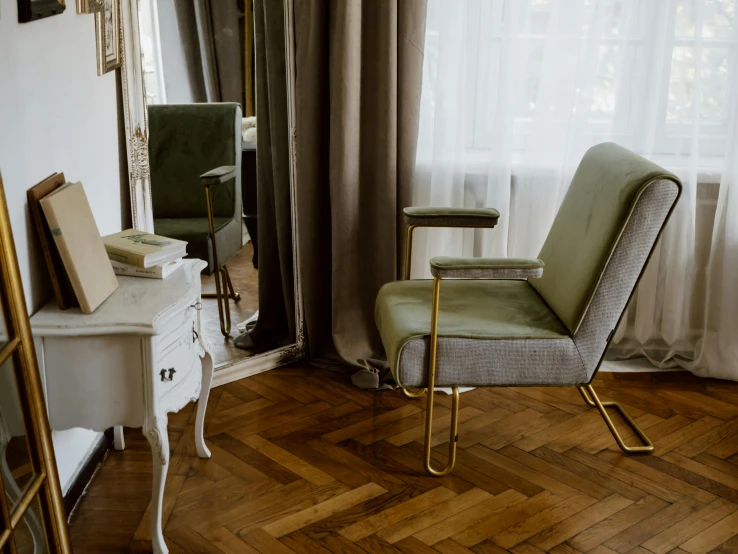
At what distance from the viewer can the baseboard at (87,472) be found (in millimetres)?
2139

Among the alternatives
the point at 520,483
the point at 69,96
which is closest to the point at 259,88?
Result: the point at 69,96

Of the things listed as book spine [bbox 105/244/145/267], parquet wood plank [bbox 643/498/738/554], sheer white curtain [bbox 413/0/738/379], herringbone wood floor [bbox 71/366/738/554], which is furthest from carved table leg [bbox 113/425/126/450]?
parquet wood plank [bbox 643/498/738/554]

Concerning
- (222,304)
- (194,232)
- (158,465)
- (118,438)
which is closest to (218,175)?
(194,232)

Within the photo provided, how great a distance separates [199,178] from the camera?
8.73ft

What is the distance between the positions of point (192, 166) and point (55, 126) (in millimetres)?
694

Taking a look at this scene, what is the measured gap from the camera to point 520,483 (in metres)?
2.31

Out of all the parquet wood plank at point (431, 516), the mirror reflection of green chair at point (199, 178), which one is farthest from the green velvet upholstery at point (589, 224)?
the mirror reflection of green chair at point (199, 178)

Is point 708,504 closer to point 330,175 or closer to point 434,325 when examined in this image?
point 434,325

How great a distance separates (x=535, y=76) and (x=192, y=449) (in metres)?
1.71

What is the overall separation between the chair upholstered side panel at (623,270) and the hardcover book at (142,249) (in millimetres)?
1076

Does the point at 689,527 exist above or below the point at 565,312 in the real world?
below

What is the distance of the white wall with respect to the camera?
1748 mm

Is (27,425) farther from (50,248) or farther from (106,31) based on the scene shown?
(106,31)

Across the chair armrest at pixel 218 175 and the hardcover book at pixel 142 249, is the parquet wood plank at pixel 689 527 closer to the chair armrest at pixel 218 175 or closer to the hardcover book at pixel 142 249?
the hardcover book at pixel 142 249
